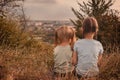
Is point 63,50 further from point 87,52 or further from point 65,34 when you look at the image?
point 87,52

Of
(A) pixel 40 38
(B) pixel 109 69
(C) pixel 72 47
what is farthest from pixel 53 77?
(A) pixel 40 38

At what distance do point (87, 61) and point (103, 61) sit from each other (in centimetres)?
151

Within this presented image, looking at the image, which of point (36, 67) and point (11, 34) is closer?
point (36, 67)

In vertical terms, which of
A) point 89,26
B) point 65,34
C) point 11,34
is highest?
point 89,26

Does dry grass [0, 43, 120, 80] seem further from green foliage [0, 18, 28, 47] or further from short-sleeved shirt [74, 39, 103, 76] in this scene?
green foliage [0, 18, 28, 47]

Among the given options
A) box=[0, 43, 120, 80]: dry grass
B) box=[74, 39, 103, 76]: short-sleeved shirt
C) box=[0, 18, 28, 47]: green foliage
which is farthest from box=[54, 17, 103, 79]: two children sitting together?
box=[0, 18, 28, 47]: green foliage

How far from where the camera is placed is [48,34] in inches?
734

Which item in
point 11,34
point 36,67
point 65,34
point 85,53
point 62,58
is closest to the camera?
point 85,53

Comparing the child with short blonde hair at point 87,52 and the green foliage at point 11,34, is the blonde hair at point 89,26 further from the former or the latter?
the green foliage at point 11,34

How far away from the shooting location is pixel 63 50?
7.75 meters

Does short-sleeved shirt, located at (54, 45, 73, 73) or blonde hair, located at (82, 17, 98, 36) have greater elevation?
blonde hair, located at (82, 17, 98, 36)

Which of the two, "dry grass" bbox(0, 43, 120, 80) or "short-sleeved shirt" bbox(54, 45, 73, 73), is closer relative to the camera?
"short-sleeved shirt" bbox(54, 45, 73, 73)

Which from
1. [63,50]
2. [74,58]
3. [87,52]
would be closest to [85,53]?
[87,52]

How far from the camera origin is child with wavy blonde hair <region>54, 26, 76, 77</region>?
7733 mm
